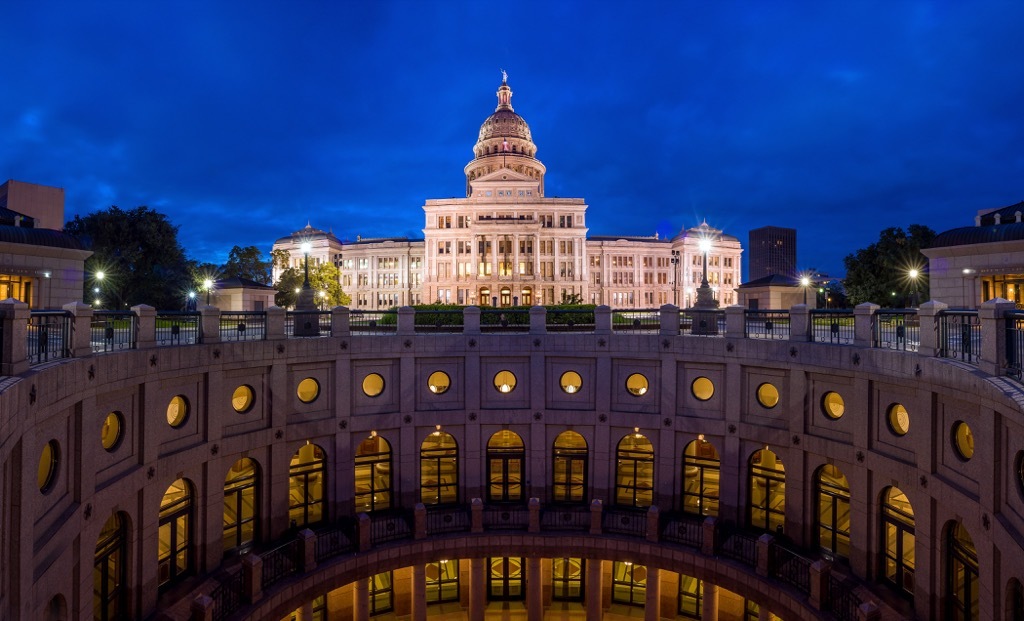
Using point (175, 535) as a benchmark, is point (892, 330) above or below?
above

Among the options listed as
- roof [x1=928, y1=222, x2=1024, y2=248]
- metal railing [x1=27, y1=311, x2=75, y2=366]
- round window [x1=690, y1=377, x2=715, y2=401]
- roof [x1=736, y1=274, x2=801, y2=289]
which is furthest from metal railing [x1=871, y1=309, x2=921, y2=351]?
metal railing [x1=27, y1=311, x2=75, y2=366]

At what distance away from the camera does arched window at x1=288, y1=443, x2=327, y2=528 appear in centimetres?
1983

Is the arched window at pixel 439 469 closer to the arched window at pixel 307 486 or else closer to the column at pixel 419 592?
the column at pixel 419 592

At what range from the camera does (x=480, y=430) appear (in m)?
22.2

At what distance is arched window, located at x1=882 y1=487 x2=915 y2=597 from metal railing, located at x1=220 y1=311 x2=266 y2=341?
2064cm

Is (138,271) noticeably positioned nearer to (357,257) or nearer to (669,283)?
(357,257)

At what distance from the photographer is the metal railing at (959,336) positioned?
12.5 meters

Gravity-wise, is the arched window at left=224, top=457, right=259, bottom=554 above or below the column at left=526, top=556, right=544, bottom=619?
above

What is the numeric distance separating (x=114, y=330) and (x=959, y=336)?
72.8ft

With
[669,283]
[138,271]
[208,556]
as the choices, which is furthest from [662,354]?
[669,283]

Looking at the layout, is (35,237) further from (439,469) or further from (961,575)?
(961,575)

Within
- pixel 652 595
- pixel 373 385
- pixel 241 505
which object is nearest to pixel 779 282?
pixel 652 595

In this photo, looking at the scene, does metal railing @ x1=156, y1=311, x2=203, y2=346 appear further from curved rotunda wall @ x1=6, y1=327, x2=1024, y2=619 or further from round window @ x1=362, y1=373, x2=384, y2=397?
round window @ x1=362, y1=373, x2=384, y2=397

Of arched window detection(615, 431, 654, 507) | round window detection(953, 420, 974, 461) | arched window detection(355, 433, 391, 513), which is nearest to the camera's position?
round window detection(953, 420, 974, 461)
